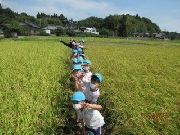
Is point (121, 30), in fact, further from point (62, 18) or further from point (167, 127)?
point (167, 127)

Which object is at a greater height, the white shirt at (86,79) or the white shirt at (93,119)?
the white shirt at (86,79)

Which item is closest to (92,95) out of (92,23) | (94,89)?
(94,89)

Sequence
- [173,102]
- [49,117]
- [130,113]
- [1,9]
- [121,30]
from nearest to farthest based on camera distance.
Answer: [49,117], [130,113], [173,102], [1,9], [121,30]

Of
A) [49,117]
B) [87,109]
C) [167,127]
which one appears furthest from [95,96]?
[167,127]

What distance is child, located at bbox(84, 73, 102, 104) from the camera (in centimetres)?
448

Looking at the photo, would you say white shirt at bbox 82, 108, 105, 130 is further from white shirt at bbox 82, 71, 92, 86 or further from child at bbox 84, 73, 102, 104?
white shirt at bbox 82, 71, 92, 86

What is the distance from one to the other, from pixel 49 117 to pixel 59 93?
1.44 meters

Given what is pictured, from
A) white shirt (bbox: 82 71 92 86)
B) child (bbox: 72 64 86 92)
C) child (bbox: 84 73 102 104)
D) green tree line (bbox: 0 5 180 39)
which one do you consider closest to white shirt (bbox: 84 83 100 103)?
child (bbox: 84 73 102 104)

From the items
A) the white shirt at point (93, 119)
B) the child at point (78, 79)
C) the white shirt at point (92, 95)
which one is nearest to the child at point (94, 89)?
the white shirt at point (92, 95)

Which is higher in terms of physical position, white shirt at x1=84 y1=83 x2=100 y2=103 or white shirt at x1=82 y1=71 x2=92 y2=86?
white shirt at x1=82 y1=71 x2=92 y2=86

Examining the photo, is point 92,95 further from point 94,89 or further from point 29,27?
point 29,27

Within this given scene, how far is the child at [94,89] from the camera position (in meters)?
4.48

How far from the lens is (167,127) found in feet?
13.3

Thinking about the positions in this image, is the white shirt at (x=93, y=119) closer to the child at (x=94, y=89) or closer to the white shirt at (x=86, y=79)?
the child at (x=94, y=89)
